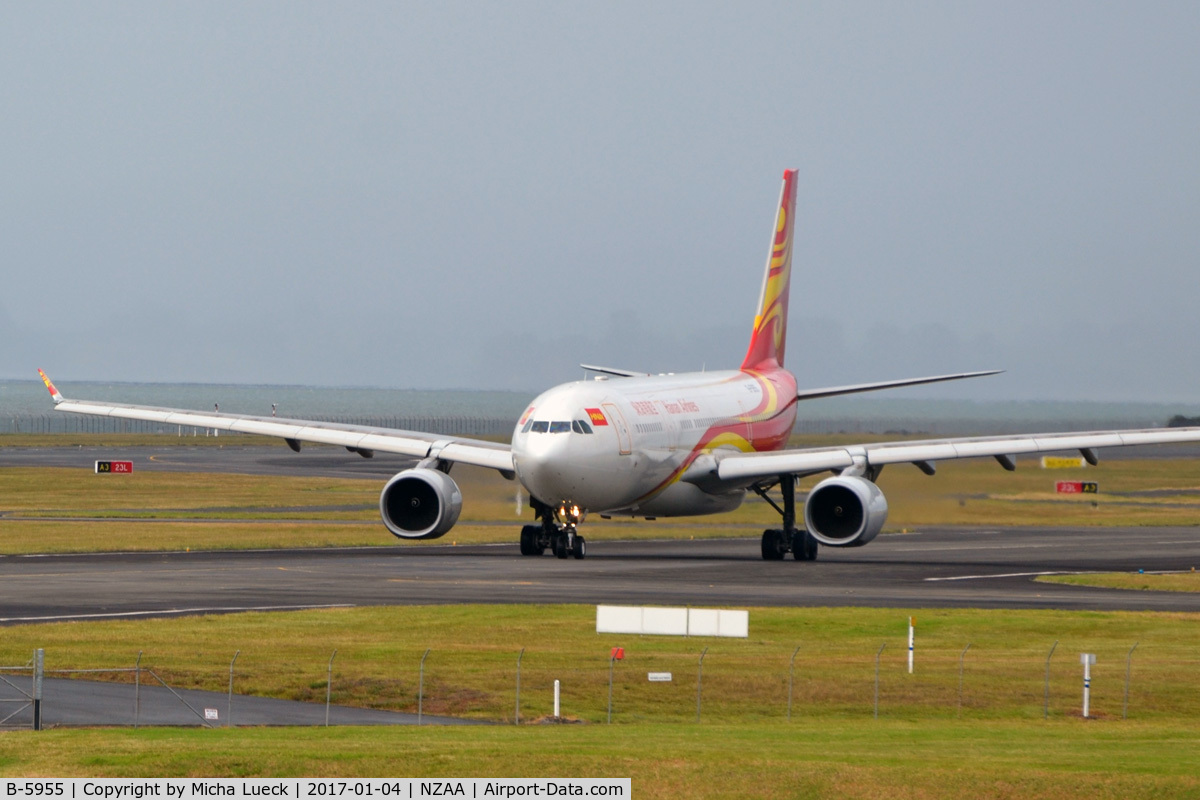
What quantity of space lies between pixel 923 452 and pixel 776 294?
17157 mm

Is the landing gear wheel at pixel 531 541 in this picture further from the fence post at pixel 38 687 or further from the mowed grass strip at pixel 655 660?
the fence post at pixel 38 687

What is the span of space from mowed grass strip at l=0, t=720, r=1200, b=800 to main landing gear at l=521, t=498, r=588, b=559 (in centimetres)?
2725

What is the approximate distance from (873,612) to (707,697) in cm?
1184

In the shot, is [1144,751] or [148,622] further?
[148,622]

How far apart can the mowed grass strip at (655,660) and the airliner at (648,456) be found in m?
9.74

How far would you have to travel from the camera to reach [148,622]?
4250 centimetres

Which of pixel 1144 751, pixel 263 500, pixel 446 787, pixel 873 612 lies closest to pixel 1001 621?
pixel 873 612

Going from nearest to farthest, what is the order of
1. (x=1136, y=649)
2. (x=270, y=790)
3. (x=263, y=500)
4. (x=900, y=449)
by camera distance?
(x=270, y=790)
(x=1136, y=649)
(x=900, y=449)
(x=263, y=500)

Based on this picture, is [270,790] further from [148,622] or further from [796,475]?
[796,475]

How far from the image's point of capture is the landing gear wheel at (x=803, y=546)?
61781 mm

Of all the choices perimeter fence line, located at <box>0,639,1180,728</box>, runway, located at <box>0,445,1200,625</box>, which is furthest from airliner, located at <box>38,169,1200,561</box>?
perimeter fence line, located at <box>0,639,1180,728</box>

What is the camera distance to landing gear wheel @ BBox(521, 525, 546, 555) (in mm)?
60844

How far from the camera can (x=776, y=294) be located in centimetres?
7481

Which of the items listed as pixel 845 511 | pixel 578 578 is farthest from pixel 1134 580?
pixel 578 578
